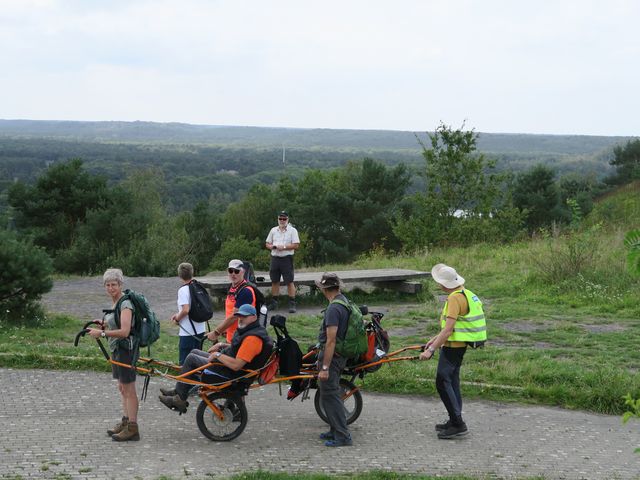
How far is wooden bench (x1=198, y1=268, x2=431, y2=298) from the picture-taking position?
49.3 feet

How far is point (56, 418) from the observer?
8.29 m

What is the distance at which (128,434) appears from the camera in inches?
299

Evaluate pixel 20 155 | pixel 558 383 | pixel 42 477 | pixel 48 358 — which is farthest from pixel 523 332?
pixel 20 155

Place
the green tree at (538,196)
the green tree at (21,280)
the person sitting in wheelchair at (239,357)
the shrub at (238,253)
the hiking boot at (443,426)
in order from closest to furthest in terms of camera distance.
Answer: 1. the person sitting in wheelchair at (239,357)
2. the hiking boot at (443,426)
3. the green tree at (21,280)
4. the green tree at (538,196)
5. the shrub at (238,253)

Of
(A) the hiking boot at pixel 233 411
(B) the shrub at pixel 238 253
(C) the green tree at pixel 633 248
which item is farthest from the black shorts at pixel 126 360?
(B) the shrub at pixel 238 253

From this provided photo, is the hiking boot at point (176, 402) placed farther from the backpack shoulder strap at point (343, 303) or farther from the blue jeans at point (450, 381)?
the blue jeans at point (450, 381)

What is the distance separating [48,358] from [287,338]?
12.9 ft

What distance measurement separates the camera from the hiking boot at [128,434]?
299 inches

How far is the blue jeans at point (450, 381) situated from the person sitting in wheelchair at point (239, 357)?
5.27 feet

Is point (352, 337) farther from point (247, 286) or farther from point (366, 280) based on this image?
point (366, 280)

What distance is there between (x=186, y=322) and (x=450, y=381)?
2.84 meters

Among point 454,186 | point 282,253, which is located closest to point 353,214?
point 454,186

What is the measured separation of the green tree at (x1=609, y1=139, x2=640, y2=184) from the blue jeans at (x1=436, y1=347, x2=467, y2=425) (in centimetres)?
5843

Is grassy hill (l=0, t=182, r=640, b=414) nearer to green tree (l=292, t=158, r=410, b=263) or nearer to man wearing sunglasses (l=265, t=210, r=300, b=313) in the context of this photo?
man wearing sunglasses (l=265, t=210, r=300, b=313)
